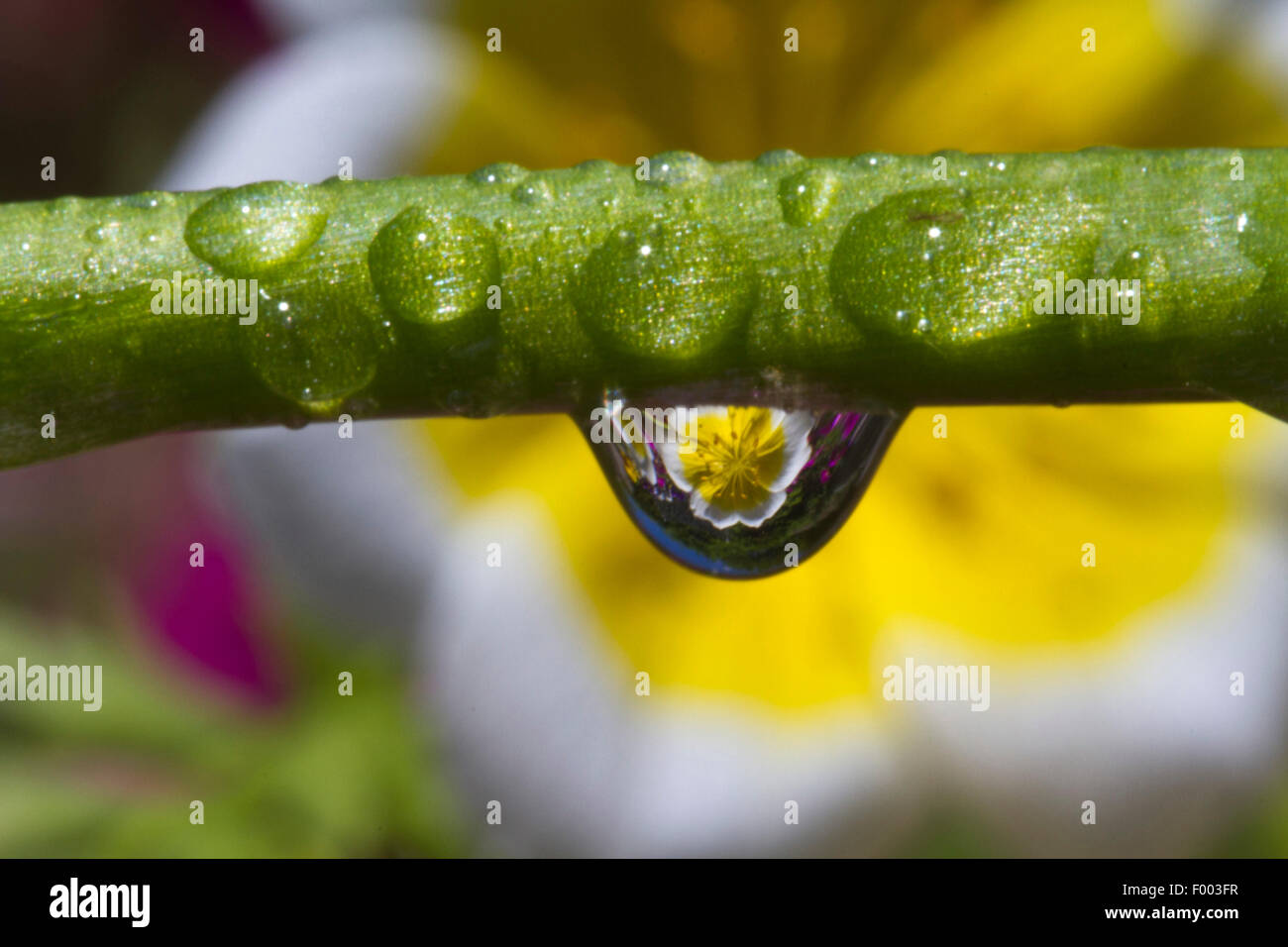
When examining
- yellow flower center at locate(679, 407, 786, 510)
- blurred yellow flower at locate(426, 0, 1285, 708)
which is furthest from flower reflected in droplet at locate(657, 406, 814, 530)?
blurred yellow flower at locate(426, 0, 1285, 708)

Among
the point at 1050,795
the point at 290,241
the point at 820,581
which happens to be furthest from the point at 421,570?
the point at 290,241

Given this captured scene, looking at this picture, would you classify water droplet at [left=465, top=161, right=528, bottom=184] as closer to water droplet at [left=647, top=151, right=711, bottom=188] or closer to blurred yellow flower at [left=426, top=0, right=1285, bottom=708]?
water droplet at [left=647, top=151, right=711, bottom=188]

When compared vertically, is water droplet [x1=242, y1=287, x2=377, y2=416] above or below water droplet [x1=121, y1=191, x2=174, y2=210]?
below

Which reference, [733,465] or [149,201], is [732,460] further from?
[149,201]

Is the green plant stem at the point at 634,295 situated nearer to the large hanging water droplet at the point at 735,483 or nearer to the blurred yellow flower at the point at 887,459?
the large hanging water droplet at the point at 735,483

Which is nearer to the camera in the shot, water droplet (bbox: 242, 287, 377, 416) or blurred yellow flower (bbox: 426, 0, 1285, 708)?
water droplet (bbox: 242, 287, 377, 416)

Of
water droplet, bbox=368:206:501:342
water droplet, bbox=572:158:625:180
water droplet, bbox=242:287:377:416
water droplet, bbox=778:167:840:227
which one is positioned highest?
water droplet, bbox=572:158:625:180
